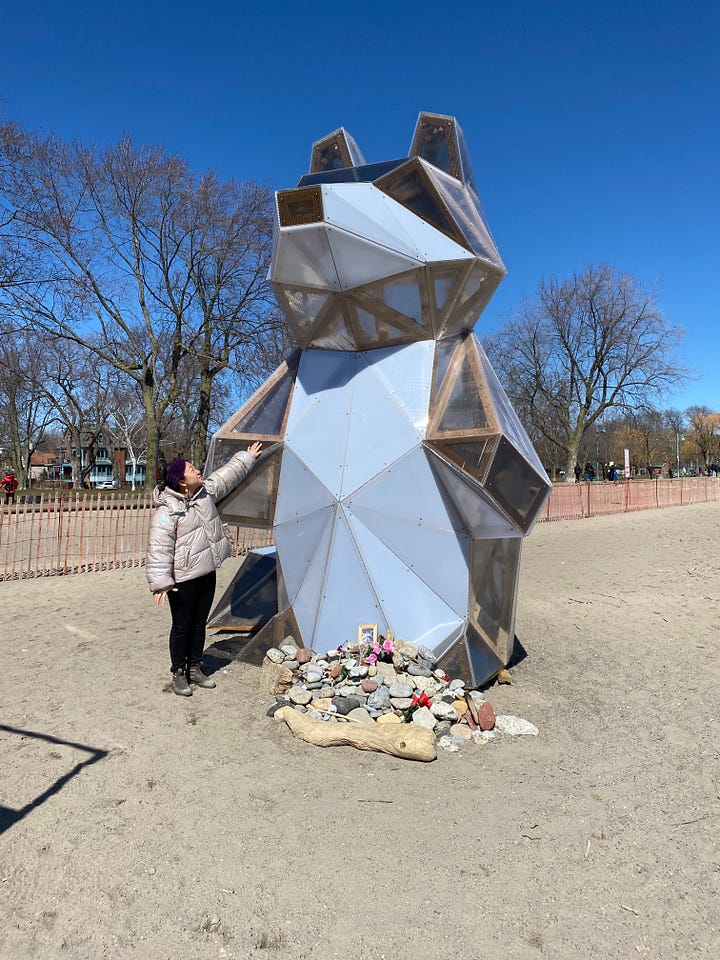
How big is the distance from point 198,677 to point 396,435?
2.68m

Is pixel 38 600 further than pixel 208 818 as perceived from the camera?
Yes

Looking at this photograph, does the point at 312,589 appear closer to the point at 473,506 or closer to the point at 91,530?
the point at 473,506

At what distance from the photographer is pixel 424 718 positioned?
445 centimetres

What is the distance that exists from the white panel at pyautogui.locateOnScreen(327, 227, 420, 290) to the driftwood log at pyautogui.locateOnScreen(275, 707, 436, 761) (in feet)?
11.6

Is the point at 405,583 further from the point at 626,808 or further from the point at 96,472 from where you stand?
the point at 96,472

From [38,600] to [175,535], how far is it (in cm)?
574

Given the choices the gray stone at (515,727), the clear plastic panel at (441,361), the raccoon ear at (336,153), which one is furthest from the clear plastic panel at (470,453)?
the raccoon ear at (336,153)

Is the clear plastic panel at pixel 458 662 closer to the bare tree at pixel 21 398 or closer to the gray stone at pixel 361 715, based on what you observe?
the gray stone at pixel 361 715

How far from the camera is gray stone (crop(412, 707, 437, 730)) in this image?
441 centimetres

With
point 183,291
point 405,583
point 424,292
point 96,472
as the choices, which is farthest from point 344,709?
point 96,472

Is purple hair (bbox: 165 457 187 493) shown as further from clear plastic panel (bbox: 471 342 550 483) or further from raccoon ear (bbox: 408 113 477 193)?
raccoon ear (bbox: 408 113 477 193)

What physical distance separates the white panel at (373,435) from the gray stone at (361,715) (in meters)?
1.75

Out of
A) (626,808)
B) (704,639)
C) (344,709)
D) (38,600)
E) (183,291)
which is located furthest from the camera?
(183,291)

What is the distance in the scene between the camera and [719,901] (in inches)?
110
